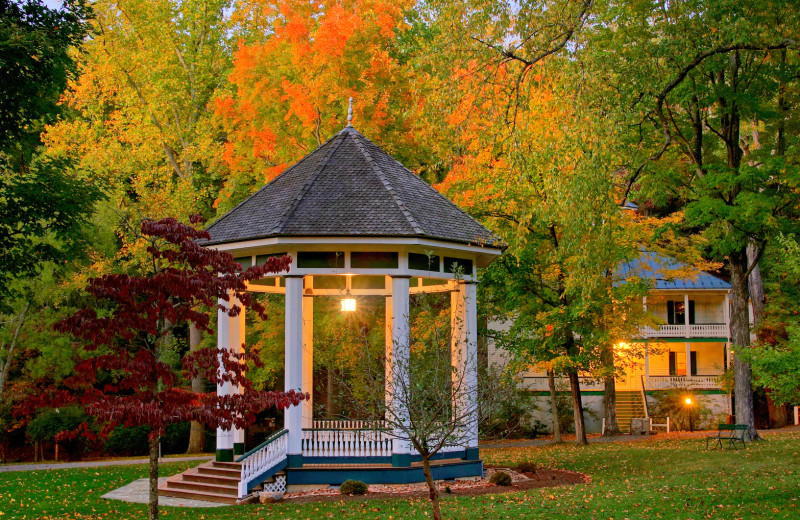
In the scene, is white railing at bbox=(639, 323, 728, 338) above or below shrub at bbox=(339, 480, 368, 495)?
above

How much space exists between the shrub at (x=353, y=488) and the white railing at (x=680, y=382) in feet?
77.4

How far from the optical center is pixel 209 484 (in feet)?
49.6

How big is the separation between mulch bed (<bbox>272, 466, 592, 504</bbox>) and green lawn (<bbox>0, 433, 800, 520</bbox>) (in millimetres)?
548

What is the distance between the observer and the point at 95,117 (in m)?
27.2

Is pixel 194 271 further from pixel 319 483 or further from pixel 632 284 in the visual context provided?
pixel 632 284

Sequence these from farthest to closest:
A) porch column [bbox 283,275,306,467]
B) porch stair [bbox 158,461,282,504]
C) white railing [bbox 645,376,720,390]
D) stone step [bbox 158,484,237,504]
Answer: white railing [bbox 645,376,720,390], porch column [bbox 283,275,306,467], porch stair [bbox 158,461,282,504], stone step [bbox 158,484,237,504]

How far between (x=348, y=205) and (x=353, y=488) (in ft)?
17.7

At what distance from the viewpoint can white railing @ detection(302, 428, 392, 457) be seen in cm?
1487

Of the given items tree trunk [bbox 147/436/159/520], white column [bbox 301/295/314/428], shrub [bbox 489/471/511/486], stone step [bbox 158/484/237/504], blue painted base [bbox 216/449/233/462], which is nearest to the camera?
tree trunk [bbox 147/436/159/520]

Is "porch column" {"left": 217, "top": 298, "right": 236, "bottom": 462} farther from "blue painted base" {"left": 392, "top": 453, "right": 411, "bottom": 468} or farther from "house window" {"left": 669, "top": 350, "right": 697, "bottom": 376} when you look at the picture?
"house window" {"left": 669, "top": 350, "right": 697, "bottom": 376}

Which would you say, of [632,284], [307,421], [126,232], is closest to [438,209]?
[307,421]

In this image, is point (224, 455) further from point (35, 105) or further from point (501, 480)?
point (35, 105)

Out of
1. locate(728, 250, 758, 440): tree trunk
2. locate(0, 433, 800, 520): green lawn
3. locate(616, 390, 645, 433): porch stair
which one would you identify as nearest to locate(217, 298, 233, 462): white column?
locate(0, 433, 800, 520): green lawn

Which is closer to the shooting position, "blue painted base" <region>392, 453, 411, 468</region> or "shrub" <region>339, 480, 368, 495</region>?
"shrub" <region>339, 480, 368, 495</region>
